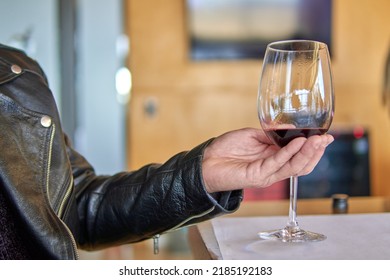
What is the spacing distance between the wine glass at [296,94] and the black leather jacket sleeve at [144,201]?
0.39ft

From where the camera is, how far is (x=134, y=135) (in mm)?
2996

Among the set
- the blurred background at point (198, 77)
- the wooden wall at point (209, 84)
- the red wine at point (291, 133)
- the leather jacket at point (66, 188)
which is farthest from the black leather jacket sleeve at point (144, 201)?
the wooden wall at point (209, 84)

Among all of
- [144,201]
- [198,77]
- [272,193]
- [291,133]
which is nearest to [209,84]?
[198,77]

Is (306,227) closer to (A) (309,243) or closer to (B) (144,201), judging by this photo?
(A) (309,243)

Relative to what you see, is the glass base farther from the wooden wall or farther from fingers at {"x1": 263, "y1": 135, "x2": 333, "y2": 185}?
the wooden wall

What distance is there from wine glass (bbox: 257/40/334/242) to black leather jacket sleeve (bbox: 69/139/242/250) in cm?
12

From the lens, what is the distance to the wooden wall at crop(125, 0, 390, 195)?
2.98 meters

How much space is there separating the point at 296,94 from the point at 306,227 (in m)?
0.18

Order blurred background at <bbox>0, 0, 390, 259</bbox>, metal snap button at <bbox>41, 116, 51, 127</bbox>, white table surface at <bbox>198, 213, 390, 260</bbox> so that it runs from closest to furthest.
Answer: white table surface at <bbox>198, 213, 390, 260</bbox> → metal snap button at <bbox>41, 116, 51, 127</bbox> → blurred background at <bbox>0, 0, 390, 259</bbox>

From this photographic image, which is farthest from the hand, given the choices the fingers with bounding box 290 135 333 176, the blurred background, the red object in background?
the red object in background

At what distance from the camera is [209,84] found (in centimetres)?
304
